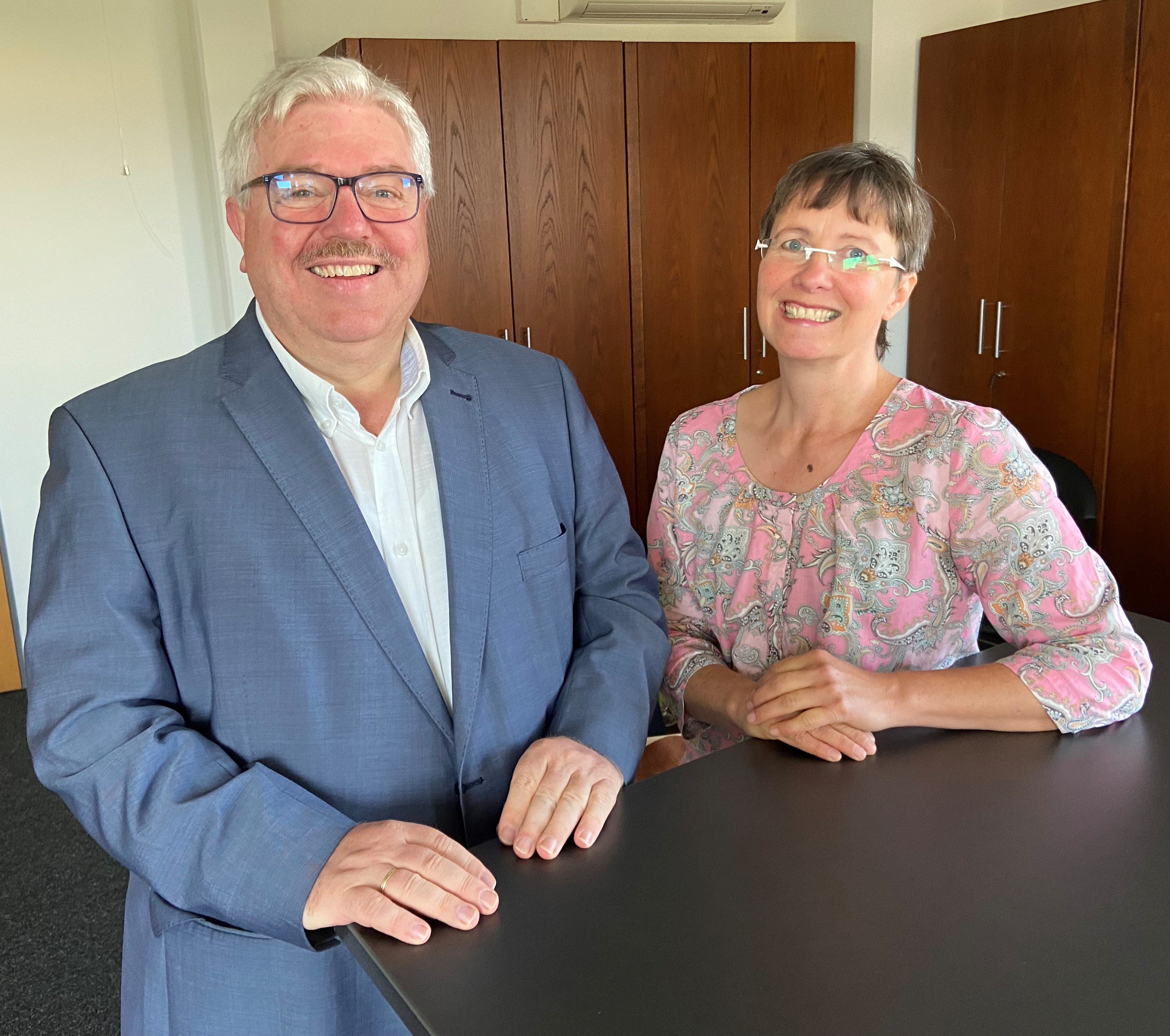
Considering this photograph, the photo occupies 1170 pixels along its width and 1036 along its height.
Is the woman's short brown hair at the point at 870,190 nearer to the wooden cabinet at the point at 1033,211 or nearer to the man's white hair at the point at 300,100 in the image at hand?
the man's white hair at the point at 300,100

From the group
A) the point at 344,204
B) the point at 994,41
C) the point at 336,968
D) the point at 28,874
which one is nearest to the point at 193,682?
the point at 336,968

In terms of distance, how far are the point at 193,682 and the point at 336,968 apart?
37cm

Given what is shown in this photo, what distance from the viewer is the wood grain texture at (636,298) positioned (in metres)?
3.99

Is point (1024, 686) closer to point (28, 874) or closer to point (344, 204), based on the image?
point (344, 204)

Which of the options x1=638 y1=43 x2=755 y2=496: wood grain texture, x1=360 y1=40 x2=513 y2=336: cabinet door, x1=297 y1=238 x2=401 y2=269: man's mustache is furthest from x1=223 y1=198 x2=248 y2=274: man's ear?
x1=638 y1=43 x2=755 y2=496: wood grain texture

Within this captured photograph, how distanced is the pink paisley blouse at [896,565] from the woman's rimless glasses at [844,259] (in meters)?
0.19

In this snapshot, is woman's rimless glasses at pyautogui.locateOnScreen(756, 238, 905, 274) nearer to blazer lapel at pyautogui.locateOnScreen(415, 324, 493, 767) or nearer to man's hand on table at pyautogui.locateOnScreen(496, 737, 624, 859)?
blazer lapel at pyautogui.locateOnScreen(415, 324, 493, 767)

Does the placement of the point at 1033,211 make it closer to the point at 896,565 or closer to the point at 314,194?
the point at 896,565

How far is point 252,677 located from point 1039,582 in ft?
3.30

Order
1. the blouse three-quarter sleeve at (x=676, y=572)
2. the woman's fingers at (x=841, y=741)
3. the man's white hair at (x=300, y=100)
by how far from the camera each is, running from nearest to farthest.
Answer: the woman's fingers at (x=841, y=741), the man's white hair at (x=300, y=100), the blouse three-quarter sleeve at (x=676, y=572)

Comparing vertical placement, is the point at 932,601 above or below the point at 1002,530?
below

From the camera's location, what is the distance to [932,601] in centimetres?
149

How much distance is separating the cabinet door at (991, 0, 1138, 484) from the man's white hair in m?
3.09

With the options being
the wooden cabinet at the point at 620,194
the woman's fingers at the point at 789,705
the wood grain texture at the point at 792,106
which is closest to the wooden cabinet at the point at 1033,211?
the wood grain texture at the point at 792,106
